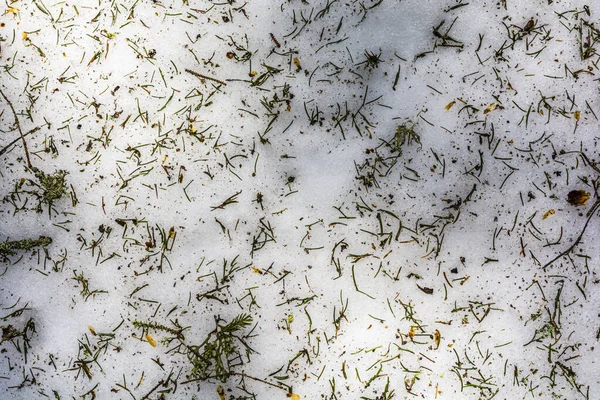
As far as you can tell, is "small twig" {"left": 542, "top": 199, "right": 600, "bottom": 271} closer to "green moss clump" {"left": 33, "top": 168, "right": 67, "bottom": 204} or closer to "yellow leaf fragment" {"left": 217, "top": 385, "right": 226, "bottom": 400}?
"yellow leaf fragment" {"left": 217, "top": 385, "right": 226, "bottom": 400}

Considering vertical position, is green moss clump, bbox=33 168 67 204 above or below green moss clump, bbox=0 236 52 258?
above

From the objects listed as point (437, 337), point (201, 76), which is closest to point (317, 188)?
point (201, 76)

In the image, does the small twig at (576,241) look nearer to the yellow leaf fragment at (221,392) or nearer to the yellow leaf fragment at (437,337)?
the yellow leaf fragment at (437,337)

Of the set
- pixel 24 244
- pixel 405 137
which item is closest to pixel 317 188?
pixel 405 137

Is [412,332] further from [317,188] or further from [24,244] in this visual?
[24,244]

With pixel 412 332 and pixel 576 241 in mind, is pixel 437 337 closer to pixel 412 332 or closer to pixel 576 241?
pixel 412 332

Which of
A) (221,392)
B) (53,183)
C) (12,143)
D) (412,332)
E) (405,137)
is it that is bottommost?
(221,392)

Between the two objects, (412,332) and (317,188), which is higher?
(317,188)

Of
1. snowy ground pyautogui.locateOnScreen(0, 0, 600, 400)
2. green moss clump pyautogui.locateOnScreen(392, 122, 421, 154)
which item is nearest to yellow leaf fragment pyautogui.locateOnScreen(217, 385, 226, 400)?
snowy ground pyautogui.locateOnScreen(0, 0, 600, 400)

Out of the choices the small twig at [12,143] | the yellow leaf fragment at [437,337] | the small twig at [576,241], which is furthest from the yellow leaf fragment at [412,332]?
the small twig at [12,143]
